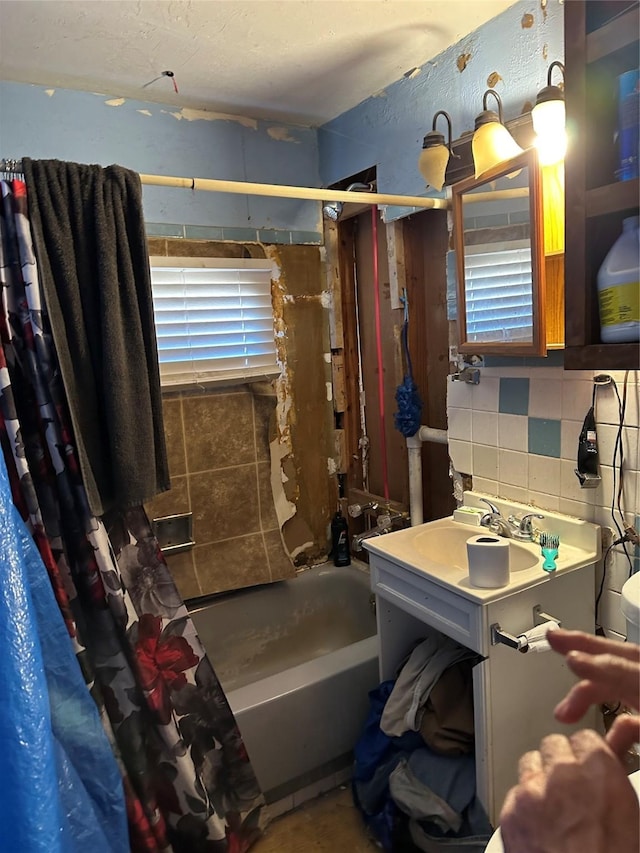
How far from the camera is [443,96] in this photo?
74.8 inches

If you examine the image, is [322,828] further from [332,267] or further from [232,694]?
[332,267]

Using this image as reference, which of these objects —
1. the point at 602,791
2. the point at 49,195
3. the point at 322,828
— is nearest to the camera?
the point at 602,791

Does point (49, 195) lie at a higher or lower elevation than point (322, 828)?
higher

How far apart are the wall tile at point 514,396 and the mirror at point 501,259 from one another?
0.14 m

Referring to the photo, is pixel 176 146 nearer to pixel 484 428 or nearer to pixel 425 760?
pixel 484 428

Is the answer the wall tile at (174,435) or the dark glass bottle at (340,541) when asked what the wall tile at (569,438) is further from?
the wall tile at (174,435)

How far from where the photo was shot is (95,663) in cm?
146

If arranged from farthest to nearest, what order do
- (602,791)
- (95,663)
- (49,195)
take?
(95,663), (49,195), (602,791)

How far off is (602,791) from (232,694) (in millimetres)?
1598

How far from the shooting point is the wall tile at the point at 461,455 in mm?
1895

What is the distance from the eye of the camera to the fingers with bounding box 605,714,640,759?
1.19 feet

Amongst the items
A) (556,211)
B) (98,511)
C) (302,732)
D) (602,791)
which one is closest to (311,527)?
(302,732)

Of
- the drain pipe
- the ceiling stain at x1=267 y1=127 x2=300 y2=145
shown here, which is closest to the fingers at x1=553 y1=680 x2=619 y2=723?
the drain pipe

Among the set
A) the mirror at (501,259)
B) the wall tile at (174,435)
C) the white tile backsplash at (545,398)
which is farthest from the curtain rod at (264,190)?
the wall tile at (174,435)
